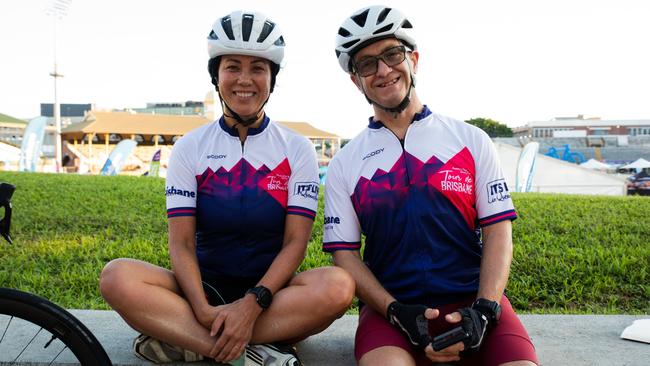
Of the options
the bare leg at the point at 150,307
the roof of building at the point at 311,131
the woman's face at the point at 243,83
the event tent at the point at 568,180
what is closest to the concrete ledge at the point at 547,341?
the bare leg at the point at 150,307

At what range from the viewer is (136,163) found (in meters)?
49.9

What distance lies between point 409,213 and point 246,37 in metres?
1.07

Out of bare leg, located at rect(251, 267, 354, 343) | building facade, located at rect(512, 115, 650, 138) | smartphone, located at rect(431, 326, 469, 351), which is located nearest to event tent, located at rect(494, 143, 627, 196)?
bare leg, located at rect(251, 267, 354, 343)

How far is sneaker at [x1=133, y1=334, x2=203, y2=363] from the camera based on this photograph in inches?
100.0

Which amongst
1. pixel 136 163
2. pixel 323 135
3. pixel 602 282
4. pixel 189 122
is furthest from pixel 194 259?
pixel 323 135

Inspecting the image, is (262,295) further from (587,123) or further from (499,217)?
(587,123)

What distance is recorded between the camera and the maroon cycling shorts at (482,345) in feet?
7.29

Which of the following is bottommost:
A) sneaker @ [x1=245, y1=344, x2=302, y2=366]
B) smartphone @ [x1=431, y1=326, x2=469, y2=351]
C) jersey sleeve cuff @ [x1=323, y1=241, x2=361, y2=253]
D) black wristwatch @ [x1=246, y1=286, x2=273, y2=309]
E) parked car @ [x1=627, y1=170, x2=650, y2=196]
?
parked car @ [x1=627, y1=170, x2=650, y2=196]

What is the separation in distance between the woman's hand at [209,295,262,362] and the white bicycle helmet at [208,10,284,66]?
110 centimetres

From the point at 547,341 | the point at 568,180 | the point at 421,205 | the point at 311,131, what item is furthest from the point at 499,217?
the point at 311,131

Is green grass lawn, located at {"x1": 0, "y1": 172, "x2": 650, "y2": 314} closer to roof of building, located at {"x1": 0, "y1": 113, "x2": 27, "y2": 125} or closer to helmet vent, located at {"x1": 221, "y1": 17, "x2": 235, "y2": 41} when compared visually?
helmet vent, located at {"x1": 221, "y1": 17, "x2": 235, "y2": 41}

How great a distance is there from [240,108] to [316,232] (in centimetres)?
382

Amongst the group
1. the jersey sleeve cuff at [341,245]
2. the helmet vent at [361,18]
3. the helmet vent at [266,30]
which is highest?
the helmet vent at [361,18]

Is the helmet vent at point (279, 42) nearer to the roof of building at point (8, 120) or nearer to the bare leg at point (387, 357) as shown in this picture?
the bare leg at point (387, 357)
